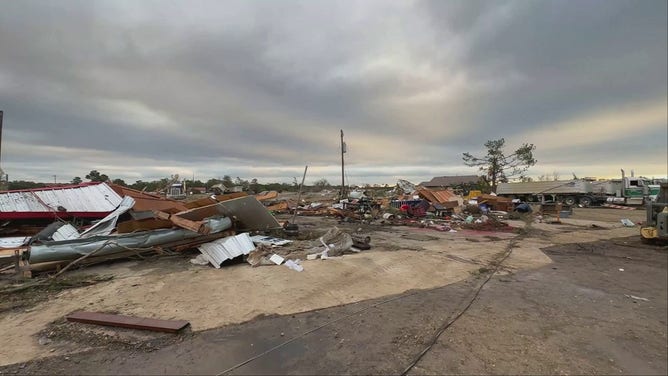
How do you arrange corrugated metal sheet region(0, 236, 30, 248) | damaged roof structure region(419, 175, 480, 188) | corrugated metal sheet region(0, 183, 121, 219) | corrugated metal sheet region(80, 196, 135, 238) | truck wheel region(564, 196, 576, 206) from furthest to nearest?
damaged roof structure region(419, 175, 480, 188), truck wheel region(564, 196, 576, 206), corrugated metal sheet region(0, 183, 121, 219), corrugated metal sheet region(80, 196, 135, 238), corrugated metal sheet region(0, 236, 30, 248)

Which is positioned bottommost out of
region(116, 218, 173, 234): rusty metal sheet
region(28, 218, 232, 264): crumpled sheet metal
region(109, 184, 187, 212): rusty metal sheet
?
region(28, 218, 232, 264): crumpled sheet metal

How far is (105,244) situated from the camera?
20.3ft

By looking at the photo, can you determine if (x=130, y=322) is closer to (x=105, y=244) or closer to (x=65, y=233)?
(x=105, y=244)

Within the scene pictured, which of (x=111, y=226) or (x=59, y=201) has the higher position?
(x=59, y=201)

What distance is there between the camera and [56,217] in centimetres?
864

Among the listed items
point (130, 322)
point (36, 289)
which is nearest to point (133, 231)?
point (36, 289)

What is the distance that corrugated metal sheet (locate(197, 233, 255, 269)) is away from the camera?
6.28 metres

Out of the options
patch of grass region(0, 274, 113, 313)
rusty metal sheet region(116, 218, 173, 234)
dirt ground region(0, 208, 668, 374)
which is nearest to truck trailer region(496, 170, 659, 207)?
dirt ground region(0, 208, 668, 374)

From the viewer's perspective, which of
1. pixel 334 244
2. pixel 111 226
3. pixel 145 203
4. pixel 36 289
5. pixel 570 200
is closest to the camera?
pixel 36 289

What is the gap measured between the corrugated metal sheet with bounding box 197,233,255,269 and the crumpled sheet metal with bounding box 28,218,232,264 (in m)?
0.88

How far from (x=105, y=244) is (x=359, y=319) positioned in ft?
17.1

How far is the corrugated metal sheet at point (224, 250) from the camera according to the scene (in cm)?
628

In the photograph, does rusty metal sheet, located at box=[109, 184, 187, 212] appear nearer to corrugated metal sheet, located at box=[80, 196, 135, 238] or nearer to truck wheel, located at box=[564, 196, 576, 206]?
corrugated metal sheet, located at box=[80, 196, 135, 238]

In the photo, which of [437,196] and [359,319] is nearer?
[359,319]
